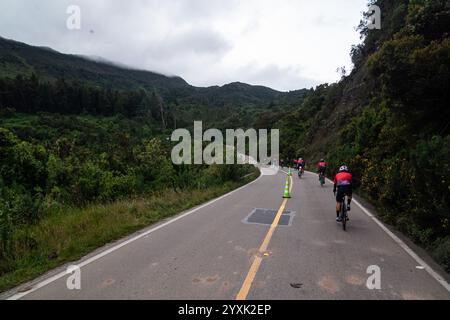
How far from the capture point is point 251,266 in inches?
214

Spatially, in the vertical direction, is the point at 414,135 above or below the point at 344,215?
above

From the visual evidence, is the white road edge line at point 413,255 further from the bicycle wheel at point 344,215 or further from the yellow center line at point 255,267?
the yellow center line at point 255,267

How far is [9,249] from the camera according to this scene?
6109 millimetres

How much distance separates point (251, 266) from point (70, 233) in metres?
4.71

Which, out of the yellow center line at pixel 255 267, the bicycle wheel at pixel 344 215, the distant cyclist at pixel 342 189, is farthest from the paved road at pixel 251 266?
the distant cyclist at pixel 342 189

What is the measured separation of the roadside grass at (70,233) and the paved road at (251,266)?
64 cm

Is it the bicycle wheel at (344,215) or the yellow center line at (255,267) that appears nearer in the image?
the yellow center line at (255,267)

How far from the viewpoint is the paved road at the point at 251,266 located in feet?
14.6

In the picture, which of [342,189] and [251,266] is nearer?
[251,266]

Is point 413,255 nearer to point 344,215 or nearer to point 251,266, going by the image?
point 344,215

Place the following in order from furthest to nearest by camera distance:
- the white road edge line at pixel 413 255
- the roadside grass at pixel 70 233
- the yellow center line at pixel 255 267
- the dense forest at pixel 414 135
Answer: the dense forest at pixel 414 135, the roadside grass at pixel 70 233, the white road edge line at pixel 413 255, the yellow center line at pixel 255 267

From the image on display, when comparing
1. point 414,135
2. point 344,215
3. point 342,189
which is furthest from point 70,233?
point 414,135

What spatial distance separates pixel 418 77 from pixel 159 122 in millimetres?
94343
